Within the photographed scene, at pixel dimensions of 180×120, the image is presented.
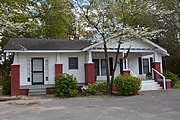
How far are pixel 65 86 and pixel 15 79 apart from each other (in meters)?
4.15

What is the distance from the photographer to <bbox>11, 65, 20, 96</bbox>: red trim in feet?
60.0

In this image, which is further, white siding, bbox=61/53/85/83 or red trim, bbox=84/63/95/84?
white siding, bbox=61/53/85/83

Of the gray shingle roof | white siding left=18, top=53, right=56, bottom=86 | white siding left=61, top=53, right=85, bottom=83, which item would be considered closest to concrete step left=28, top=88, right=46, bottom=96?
white siding left=18, top=53, right=56, bottom=86

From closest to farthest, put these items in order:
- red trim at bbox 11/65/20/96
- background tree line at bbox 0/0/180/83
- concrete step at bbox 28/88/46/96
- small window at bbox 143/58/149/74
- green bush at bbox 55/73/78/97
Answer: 1. green bush at bbox 55/73/78/97
2. red trim at bbox 11/65/20/96
3. concrete step at bbox 28/88/46/96
4. small window at bbox 143/58/149/74
5. background tree line at bbox 0/0/180/83

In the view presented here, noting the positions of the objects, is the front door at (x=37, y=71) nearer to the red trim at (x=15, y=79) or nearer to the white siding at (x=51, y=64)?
the white siding at (x=51, y=64)

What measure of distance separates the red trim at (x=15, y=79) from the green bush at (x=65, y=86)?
10.7 feet

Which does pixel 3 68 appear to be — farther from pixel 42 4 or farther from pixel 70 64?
pixel 70 64

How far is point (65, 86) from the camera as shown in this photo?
56.2 feet

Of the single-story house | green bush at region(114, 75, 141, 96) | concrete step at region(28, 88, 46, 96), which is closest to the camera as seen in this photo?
green bush at region(114, 75, 141, 96)

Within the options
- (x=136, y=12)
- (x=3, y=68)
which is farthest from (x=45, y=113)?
(x=3, y=68)

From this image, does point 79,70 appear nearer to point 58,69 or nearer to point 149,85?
point 58,69

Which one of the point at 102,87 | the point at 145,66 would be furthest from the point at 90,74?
the point at 145,66

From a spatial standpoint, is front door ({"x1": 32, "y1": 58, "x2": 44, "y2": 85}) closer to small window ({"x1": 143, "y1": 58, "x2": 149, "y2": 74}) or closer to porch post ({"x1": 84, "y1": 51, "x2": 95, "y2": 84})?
porch post ({"x1": 84, "y1": 51, "x2": 95, "y2": 84})

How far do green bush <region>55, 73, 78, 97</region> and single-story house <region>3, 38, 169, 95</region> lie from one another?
7.21 feet
